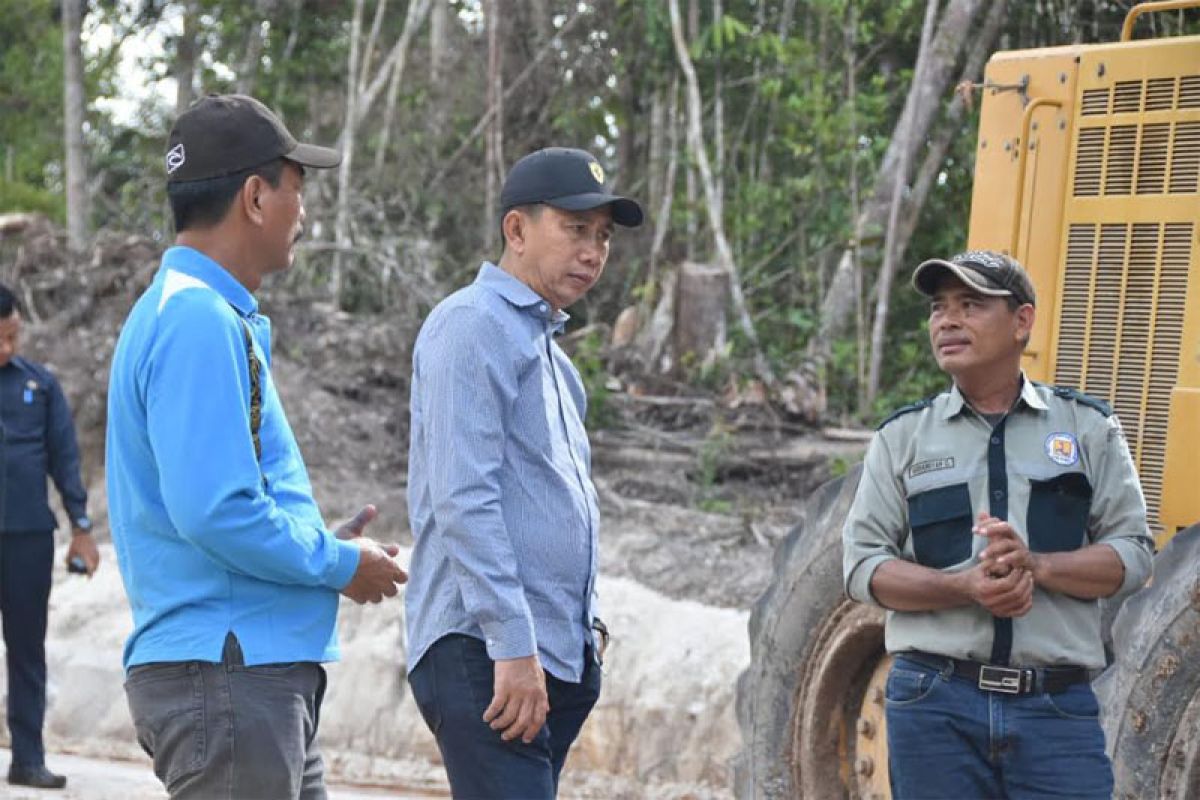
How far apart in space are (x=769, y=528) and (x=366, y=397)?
Answer: 346cm

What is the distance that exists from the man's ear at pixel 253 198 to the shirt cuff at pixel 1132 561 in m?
1.84

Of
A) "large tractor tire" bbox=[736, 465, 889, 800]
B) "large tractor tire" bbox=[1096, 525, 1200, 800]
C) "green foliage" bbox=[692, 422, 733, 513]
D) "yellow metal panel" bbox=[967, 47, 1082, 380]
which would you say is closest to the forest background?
"green foliage" bbox=[692, 422, 733, 513]

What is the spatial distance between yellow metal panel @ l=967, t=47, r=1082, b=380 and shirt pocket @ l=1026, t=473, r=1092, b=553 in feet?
6.57

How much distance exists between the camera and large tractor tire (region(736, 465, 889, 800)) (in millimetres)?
5664

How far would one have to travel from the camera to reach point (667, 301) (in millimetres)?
12602

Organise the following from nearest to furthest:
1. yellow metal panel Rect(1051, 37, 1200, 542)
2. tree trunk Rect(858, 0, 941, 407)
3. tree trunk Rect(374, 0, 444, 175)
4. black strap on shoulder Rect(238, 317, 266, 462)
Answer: black strap on shoulder Rect(238, 317, 266, 462) → yellow metal panel Rect(1051, 37, 1200, 542) → tree trunk Rect(858, 0, 941, 407) → tree trunk Rect(374, 0, 444, 175)

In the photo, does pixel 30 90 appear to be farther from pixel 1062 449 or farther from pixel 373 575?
pixel 1062 449

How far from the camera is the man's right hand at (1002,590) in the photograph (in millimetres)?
3666

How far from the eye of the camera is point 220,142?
3455 millimetres

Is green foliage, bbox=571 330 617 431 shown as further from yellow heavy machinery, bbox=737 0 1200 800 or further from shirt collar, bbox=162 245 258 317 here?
shirt collar, bbox=162 245 258 317

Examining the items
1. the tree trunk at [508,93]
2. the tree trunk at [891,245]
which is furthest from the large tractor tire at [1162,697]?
the tree trunk at [508,93]

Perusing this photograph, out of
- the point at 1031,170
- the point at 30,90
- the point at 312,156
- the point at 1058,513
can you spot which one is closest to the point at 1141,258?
the point at 1031,170

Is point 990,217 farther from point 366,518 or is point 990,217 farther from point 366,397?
point 366,397

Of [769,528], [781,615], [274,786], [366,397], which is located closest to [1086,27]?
[769,528]
